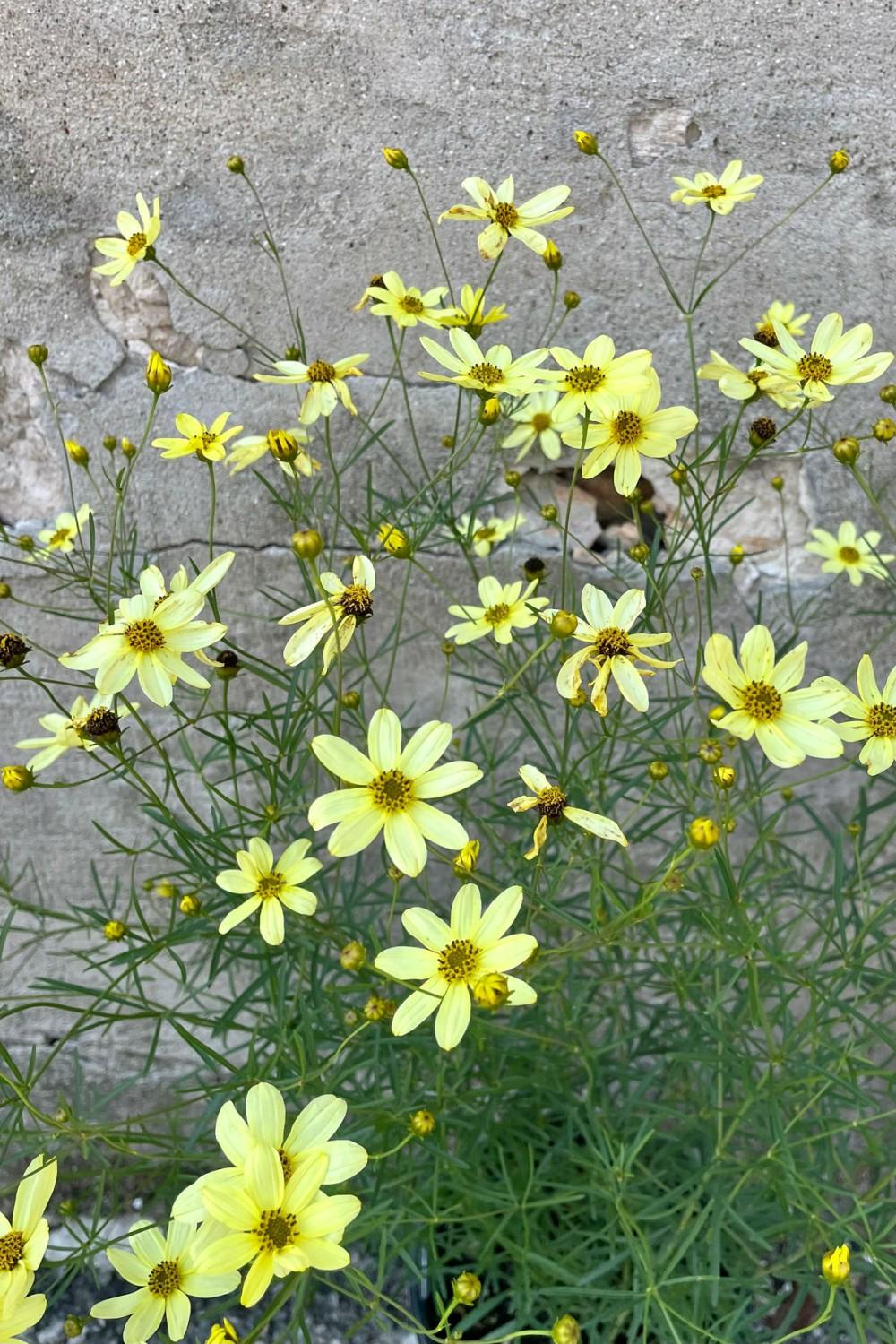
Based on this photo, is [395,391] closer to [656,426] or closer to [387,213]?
[387,213]

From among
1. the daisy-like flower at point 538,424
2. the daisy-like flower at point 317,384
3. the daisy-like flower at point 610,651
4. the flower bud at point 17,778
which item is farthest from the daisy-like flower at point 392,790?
the daisy-like flower at point 538,424

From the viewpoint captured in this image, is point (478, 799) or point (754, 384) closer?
point (754, 384)

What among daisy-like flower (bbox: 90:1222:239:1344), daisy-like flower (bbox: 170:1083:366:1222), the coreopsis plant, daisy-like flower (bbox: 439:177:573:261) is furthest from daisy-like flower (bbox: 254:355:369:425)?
daisy-like flower (bbox: 90:1222:239:1344)

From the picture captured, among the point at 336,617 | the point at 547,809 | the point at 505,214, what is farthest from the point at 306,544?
the point at 505,214

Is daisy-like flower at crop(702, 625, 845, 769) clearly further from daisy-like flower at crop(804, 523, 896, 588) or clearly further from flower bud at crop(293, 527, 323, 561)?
daisy-like flower at crop(804, 523, 896, 588)

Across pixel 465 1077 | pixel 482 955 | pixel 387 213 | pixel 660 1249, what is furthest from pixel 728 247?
pixel 660 1249

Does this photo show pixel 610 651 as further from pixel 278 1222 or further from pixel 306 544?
pixel 278 1222
